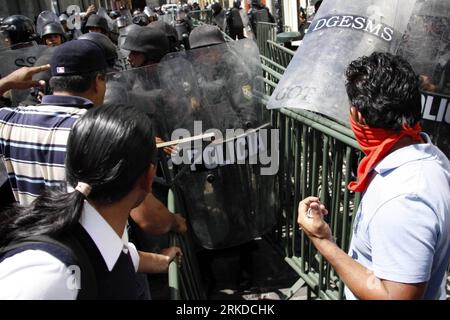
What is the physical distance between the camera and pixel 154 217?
6.83 ft

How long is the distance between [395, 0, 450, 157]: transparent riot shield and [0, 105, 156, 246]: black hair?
131 cm

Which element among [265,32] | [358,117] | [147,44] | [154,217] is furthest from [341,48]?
[265,32]

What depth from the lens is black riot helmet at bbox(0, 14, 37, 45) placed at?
677 centimetres

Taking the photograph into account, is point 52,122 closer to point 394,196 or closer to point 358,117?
point 358,117

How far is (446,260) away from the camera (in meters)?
1.45

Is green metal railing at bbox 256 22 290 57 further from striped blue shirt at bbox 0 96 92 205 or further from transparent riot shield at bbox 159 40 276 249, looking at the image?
striped blue shirt at bbox 0 96 92 205

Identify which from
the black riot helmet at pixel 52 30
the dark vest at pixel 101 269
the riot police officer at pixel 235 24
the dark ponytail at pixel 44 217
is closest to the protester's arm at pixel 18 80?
the dark ponytail at pixel 44 217

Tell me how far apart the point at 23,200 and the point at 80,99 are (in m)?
0.58

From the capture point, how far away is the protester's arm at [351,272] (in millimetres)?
1361

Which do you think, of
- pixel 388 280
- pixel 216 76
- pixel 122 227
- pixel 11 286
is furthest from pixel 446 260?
pixel 216 76

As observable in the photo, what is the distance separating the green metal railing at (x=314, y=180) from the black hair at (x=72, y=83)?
1.23 metres

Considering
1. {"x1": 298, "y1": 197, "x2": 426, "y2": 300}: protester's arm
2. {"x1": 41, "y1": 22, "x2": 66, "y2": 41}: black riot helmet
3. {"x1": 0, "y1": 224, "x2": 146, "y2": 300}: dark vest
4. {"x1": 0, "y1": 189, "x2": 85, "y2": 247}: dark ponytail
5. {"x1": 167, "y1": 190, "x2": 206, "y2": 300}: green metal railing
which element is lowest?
{"x1": 167, "y1": 190, "x2": 206, "y2": 300}: green metal railing

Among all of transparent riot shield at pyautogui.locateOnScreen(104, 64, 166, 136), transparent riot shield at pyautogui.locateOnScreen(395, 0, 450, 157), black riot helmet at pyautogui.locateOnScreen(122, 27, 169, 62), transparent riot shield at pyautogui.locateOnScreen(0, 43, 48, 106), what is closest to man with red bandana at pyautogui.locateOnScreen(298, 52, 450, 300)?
transparent riot shield at pyautogui.locateOnScreen(395, 0, 450, 157)
